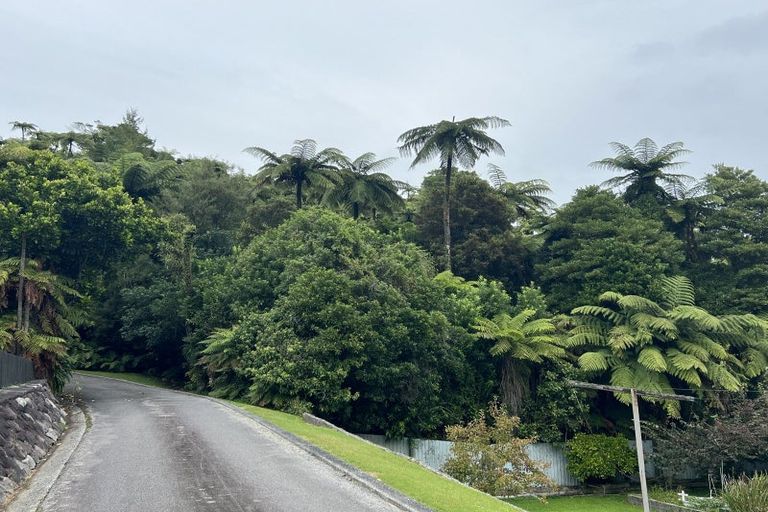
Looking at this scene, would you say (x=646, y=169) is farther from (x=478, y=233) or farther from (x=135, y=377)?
(x=135, y=377)

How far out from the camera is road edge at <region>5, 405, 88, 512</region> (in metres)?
8.68

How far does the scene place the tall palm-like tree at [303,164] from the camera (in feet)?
105

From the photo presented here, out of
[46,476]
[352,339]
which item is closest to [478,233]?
[352,339]

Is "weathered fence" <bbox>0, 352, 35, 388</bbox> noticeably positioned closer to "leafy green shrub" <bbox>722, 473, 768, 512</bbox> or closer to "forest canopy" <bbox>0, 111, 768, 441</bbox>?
"forest canopy" <bbox>0, 111, 768, 441</bbox>

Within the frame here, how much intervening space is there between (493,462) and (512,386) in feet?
20.4

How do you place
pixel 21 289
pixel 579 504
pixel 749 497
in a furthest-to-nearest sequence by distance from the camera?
pixel 579 504 → pixel 21 289 → pixel 749 497

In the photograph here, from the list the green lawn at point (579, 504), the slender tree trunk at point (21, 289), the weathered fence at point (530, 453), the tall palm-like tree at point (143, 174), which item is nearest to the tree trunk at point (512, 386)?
the weathered fence at point (530, 453)

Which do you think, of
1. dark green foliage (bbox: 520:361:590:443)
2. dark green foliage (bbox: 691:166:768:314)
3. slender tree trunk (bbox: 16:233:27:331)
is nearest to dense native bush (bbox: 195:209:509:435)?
dark green foliage (bbox: 520:361:590:443)

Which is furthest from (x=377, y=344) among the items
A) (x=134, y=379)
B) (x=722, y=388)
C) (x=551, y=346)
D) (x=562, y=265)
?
(x=134, y=379)

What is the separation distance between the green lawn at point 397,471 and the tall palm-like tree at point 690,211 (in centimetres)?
2495

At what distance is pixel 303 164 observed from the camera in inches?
1280

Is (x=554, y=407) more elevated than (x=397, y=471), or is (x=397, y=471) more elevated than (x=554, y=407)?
(x=554, y=407)

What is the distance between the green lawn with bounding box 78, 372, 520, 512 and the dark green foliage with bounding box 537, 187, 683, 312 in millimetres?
15546

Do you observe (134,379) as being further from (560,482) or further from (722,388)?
(722,388)
